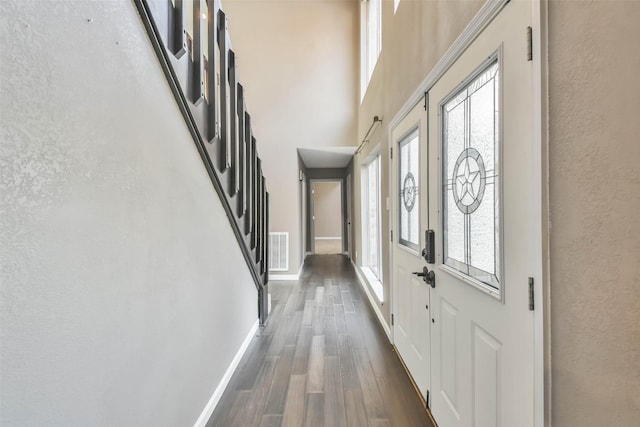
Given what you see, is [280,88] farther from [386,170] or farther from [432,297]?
[432,297]

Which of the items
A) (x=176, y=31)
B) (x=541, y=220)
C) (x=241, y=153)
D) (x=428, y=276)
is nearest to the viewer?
(x=541, y=220)

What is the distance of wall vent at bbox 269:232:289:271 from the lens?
202 inches

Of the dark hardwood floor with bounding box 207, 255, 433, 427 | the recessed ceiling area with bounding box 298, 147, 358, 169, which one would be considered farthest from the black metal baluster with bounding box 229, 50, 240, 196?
the recessed ceiling area with bounding box 298, 147, 358, 169

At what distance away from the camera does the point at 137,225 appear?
1105 mm

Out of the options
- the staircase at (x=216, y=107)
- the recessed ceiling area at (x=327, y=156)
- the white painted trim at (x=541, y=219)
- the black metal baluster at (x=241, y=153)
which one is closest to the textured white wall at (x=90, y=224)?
the staircase at (x=216, y=107)

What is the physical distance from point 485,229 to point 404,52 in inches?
64.1

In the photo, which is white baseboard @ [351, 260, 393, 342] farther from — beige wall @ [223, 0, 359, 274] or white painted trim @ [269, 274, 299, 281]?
beige wall @ [223, 0, 359, 274]

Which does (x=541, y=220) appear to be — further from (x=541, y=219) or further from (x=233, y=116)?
(x=233, y=116)

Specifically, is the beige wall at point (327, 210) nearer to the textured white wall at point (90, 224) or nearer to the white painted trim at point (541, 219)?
the textured white wall at point (90, 224)

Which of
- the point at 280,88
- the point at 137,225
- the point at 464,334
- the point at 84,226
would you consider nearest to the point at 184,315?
the point at 137,225

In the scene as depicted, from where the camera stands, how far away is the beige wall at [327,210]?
10484mm

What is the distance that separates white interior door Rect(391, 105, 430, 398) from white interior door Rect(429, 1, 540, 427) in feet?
0.51

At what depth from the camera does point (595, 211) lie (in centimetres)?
71

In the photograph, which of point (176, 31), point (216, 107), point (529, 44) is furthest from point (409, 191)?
point (176, 31)
